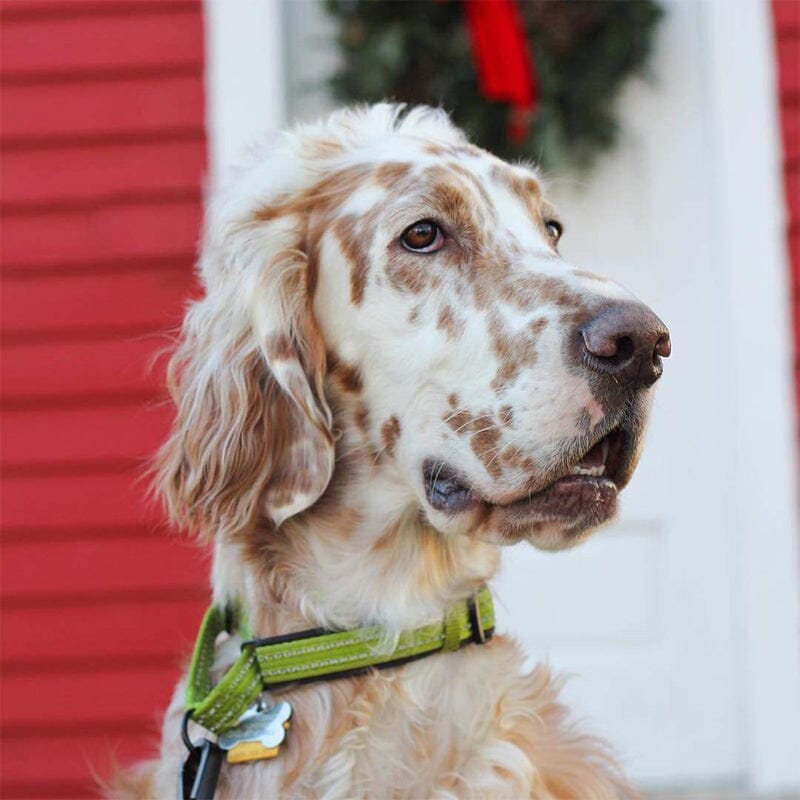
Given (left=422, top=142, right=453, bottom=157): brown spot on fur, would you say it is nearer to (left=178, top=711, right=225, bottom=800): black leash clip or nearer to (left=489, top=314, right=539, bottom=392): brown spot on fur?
(left=489, top=314, right=539, bottom=392): brown spot on fur

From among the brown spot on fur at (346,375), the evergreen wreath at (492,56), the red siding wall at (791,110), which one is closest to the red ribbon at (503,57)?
the evergreen wreath at (492,56)

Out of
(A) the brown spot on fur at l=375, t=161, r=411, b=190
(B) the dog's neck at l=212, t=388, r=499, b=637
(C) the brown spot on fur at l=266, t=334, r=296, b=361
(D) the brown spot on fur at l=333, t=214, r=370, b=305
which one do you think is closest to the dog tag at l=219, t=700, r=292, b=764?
(B) the dog's neck at l=212, t=388, r=499, b=637

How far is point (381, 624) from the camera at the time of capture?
5.83 feet

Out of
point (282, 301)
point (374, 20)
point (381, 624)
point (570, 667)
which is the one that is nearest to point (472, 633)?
point (381, 624)

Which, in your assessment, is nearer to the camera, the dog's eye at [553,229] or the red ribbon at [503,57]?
the dog's eye at [553,229]

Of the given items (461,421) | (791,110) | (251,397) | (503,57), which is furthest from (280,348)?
(791,110)

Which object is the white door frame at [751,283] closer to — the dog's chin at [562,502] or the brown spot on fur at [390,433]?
the brown spot on fur at [390,433]

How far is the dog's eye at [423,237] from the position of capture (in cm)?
186

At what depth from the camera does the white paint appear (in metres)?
3.77

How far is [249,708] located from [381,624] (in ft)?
0.71

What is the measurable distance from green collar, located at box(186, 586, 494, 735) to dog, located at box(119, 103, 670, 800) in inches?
0.7

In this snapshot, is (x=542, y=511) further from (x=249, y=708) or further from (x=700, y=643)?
(x=700, y=643)

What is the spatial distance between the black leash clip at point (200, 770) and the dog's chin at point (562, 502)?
0.47 meters

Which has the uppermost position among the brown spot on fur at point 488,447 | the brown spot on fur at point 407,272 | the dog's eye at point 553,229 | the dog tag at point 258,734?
the dog's eye at point 553,229
